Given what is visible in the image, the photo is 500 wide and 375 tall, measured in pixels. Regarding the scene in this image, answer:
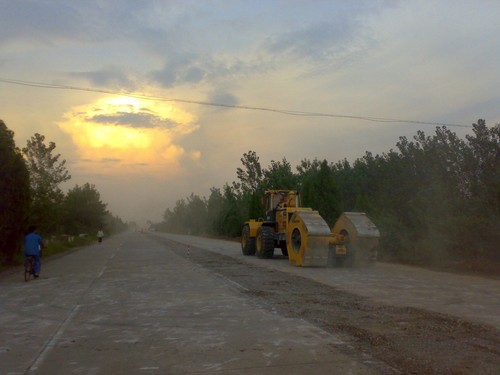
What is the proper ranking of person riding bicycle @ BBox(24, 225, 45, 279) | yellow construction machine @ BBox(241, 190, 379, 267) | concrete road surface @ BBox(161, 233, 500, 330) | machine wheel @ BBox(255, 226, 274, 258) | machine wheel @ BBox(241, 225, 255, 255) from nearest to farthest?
concrete road surface @ BBox(161, 233, 500, 330) → person riding bicycle @ BBox(24, 225, 45, 279) → yellow construction machine @ BBox(241, 190, 379, 267) → machine wheel @ BBox(255, 226, 274, 258) → machine wheel @ BBox(241, 225, 255, 255)

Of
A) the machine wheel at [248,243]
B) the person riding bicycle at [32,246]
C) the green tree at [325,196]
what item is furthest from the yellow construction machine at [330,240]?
the green tree at [325,196]

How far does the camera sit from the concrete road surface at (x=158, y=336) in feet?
22.3

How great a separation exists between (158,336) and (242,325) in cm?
151

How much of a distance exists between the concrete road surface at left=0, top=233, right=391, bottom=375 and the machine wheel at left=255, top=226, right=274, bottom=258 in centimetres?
1137

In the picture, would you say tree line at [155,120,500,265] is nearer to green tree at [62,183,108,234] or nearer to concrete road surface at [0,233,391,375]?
concrete road surface at [0,233,391,375]

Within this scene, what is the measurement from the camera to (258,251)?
27.0 m

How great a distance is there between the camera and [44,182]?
34.5 m

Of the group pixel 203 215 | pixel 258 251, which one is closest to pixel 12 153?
pixel 258 251

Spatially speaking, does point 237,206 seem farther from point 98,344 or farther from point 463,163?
point 98,344

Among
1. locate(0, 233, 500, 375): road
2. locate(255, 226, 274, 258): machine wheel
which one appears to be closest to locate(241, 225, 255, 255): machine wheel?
locate(255, 226, 274, 258): machine wheel

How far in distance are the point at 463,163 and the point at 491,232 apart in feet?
11.4

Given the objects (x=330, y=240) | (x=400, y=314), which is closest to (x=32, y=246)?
(x=330, y=240)

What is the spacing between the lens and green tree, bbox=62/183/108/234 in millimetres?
54747

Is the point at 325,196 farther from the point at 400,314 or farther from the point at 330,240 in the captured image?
the point at 400,314
